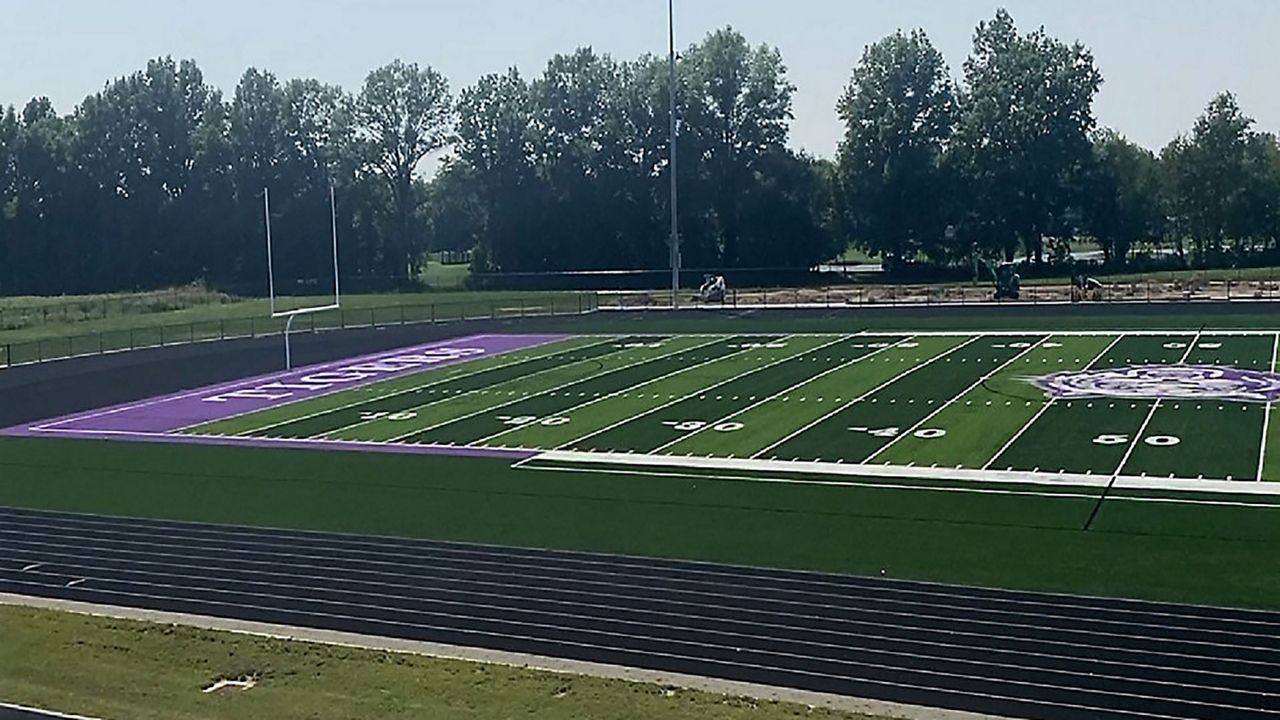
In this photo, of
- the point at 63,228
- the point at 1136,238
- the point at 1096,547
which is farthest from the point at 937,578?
the point at 63,228

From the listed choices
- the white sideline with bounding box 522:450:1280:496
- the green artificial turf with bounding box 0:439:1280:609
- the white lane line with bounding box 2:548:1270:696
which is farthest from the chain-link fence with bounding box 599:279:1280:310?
the white lane line with bounding box 2:548:1270:696

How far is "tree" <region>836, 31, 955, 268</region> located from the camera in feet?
282

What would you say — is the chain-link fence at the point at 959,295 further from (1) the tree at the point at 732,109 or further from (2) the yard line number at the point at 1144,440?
(2) the yard line number at the point at 1144,440

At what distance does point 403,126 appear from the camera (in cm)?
9781

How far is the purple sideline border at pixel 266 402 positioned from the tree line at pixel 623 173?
120 ft

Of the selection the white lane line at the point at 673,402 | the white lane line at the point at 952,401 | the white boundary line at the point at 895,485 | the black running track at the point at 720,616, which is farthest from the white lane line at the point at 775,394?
the black running track at the point at 720,616

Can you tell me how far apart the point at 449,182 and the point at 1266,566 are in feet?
306

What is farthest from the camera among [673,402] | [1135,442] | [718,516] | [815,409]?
[673,402]

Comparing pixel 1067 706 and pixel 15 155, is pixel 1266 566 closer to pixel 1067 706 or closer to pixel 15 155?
pixel 1067 706

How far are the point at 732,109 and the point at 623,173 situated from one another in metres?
7.74

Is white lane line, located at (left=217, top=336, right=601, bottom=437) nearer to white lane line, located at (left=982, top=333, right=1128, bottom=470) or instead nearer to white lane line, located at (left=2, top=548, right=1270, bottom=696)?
white lane line, located at (left=2, top=548, right=1270, bottom=696)

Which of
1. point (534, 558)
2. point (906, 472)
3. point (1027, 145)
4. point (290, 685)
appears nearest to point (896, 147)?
point (1027, 145)

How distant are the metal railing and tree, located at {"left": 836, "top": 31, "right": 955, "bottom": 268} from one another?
26.3m

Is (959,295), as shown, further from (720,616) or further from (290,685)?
(290,685)
